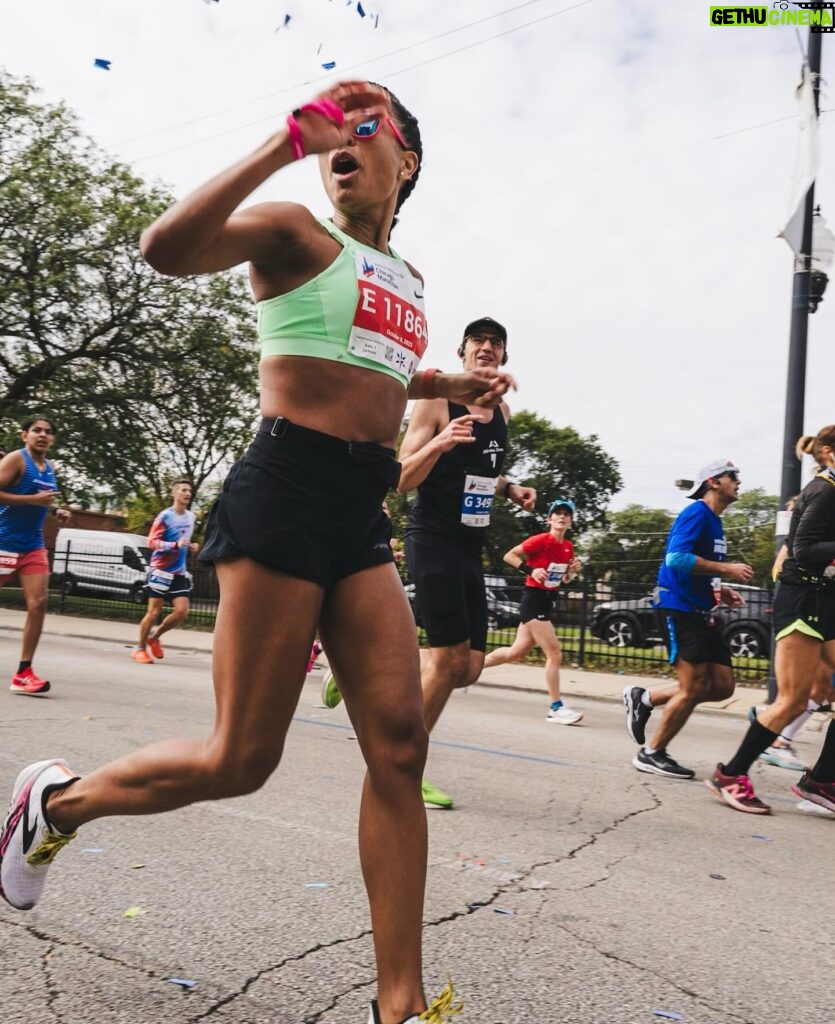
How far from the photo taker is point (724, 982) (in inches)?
98.7

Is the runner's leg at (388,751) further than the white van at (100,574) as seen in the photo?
No

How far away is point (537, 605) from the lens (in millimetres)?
8625

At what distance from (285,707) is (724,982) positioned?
4.73 ft

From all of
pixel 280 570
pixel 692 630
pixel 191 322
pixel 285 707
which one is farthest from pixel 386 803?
pixel 191 322

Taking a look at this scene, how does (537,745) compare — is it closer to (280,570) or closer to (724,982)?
(724,982)

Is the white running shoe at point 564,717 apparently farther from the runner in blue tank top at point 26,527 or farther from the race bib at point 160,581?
the race bib at point 160,581

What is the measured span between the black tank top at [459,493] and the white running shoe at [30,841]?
236 centimetres

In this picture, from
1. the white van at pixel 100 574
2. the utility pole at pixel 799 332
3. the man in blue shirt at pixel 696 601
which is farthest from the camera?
the white van at pixel 100 574

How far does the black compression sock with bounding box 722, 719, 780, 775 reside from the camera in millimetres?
4797

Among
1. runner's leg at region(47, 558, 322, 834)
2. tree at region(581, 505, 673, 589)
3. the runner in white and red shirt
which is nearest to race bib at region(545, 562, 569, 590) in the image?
the runner in white and red shirt

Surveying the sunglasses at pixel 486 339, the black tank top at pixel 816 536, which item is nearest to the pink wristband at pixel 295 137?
the sunglasses at pixel 486 339

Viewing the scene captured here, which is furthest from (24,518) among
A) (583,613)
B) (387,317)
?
(583,613)

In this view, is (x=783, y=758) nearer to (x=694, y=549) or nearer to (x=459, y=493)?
(x=694, y=549)

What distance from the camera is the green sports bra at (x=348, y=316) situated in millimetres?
2096
